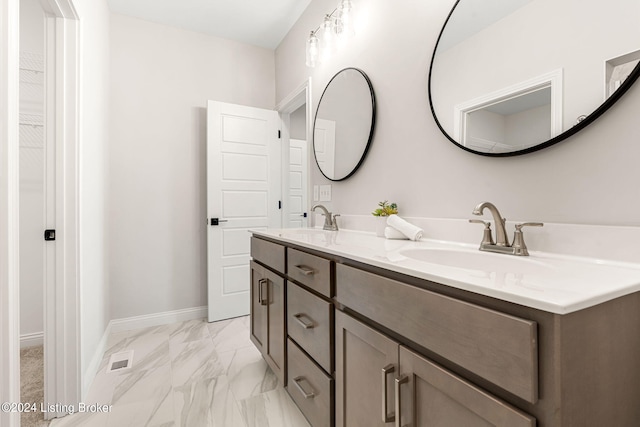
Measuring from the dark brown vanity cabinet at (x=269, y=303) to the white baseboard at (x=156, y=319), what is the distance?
1.13m

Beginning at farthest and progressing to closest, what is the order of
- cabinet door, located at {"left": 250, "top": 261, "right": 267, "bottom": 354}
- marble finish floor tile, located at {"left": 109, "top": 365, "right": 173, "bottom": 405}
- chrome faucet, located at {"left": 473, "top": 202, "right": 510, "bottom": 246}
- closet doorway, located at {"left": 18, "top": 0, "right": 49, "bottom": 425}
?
closet doorway, located at {"left": 18, "top": 0, "right": 49, "bottom": 425} < cabinet door, located at {"left": 250, "top": 261, "right": 267, "bottom": 354} < marble finish floor tile, located at {"left": 109, "top": 365, "right": 173, "bottom": 405} < chrome faucet, located at {"left": 473, "top": 202, "right": 510, "bottom": 246}

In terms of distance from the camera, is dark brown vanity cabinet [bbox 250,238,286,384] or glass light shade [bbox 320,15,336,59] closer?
dark brown vanity cabinet [bbox 250,238,286,384]

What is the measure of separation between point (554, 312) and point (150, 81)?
123 inches

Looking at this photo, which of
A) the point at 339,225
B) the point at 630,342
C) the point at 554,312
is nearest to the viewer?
the point at 554,312

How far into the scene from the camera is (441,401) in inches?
25.5

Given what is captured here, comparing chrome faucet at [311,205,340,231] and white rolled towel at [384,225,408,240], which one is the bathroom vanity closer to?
white rolled towel at [384,225,408,240]

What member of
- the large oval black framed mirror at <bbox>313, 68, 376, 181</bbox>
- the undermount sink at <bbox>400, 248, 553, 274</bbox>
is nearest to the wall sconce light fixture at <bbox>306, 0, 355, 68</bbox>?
the large oval black framed mirror at <bbox>313, 68, 376, 181</bbox>

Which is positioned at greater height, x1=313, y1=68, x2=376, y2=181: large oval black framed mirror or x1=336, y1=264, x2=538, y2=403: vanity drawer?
x1=313, y1=68, x2=376, y2=181: large oval black framed mirror

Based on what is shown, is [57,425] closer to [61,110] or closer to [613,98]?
[61,110]

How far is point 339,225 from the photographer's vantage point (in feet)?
6.50

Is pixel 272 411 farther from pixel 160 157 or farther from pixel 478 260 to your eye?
pixel 160 157

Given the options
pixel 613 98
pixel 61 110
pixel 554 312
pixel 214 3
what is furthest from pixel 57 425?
pixel 214 3

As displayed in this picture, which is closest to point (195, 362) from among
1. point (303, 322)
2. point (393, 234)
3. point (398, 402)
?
point (303, 322)

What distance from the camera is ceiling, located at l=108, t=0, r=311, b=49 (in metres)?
2.39
